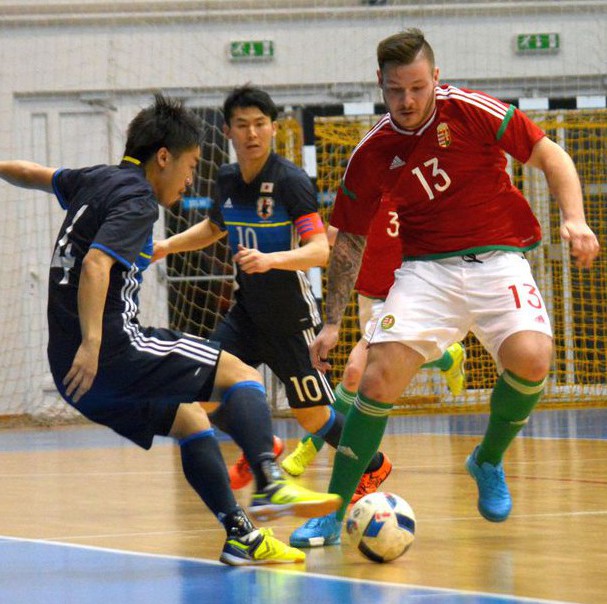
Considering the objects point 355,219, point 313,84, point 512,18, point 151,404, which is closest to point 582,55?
point 512,18

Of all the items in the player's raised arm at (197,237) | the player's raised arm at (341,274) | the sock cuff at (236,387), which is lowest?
the sock cuff at (236,387)

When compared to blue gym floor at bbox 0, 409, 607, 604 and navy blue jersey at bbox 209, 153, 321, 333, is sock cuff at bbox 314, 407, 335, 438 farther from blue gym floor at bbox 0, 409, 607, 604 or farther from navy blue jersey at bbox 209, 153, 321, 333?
blue gym floor at bbox 0, 409, 607, 604

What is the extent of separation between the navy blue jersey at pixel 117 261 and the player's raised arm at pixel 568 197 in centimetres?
123

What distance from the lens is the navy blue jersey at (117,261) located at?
394 cm

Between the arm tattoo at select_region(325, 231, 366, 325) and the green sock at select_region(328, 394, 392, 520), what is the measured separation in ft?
1.44

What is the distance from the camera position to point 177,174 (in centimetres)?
420

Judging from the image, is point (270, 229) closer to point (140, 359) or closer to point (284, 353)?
point (284, 353)

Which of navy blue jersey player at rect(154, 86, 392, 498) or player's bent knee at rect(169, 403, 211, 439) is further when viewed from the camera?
navy blue jersey player at rect(154, 86, 392, 498)

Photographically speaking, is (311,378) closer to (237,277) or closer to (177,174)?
(237,277)

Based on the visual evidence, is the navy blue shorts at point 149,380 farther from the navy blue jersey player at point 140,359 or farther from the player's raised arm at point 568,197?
the player's raised arm at point 568,197

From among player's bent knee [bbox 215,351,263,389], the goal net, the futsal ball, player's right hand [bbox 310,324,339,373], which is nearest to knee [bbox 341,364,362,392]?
player's right hand [bbox 310,324,339,373]

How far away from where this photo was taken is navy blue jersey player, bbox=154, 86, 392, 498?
5.73 meters

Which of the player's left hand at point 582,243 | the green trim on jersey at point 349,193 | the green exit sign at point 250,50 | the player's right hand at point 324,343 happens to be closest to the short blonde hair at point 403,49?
the green trim on jersey at point 349,193

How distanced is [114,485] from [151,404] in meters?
2.79
